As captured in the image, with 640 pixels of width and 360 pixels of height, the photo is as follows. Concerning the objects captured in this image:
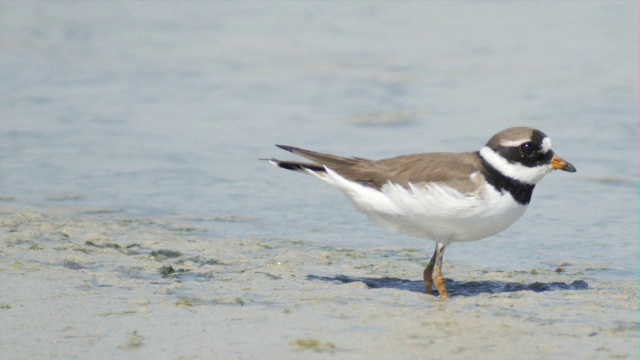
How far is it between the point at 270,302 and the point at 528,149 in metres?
1.91

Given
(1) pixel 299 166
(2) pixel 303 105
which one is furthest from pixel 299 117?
(1) pixel 299 166

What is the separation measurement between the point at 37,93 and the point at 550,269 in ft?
24.9

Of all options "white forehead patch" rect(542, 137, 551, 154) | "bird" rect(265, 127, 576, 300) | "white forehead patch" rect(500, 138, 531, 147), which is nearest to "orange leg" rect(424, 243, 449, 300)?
"bird" rect(265, 127, 576, 300)

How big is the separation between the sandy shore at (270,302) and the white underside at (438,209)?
16.3 inches

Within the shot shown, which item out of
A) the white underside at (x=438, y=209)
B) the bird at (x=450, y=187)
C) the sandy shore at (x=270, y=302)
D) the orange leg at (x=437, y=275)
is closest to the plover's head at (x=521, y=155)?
the bird at (x=450, y=187)

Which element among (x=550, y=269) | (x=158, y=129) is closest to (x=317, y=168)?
(x=550, y=269)

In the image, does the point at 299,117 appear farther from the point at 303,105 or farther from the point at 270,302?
the point at 270,302

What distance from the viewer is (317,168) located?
7371mm

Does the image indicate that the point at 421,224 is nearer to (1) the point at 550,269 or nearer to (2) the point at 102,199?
(1) the point at 550,269

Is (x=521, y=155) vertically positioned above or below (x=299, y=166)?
above

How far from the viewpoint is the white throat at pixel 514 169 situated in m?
6.94

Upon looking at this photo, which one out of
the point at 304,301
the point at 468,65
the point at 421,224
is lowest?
the point at 304,301

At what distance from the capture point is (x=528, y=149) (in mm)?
7012

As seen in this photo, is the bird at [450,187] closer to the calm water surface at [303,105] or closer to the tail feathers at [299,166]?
the tail feathers at [299,166]
